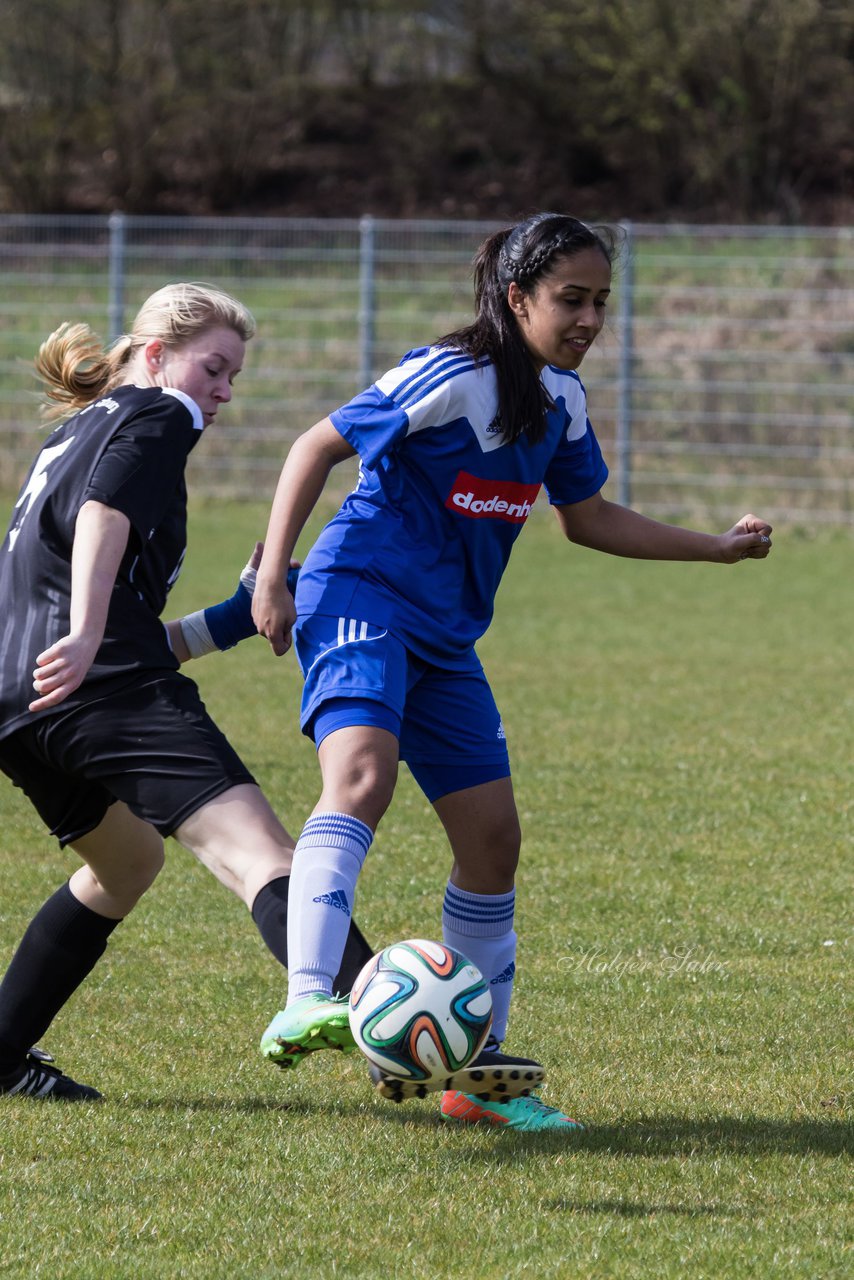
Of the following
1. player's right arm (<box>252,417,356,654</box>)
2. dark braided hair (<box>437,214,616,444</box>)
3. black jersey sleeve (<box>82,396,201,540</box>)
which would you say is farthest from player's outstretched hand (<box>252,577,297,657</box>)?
dark braided hair (<box>437,214,616,444</box>)

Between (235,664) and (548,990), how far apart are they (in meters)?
5.99

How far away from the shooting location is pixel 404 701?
3.57m

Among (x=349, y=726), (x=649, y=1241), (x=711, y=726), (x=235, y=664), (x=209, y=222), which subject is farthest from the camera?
(x=209, y=222)

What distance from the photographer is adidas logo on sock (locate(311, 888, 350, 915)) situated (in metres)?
3.24

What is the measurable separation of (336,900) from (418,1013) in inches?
10.6

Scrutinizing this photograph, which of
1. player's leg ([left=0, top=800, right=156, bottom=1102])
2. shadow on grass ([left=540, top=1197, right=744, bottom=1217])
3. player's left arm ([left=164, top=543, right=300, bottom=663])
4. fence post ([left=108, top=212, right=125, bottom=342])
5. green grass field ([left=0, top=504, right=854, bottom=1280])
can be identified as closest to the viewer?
green grass field ([left=0, top=504, right=854, bottom=1280])

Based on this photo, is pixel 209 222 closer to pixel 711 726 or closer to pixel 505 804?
pixel 711 726

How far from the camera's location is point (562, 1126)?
3.62 meters

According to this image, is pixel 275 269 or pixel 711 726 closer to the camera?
pixel 711 726

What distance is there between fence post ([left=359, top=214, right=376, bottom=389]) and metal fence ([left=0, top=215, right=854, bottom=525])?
23 millimetres

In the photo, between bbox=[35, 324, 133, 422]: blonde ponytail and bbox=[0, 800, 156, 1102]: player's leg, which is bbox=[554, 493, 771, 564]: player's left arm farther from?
bbox=[0, 800, 156, 1102]: player's leg

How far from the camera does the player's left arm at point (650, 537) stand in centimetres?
409

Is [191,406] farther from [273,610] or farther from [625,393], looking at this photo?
[625,393]

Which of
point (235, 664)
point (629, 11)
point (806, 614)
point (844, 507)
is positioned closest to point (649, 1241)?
point (235, 664)
